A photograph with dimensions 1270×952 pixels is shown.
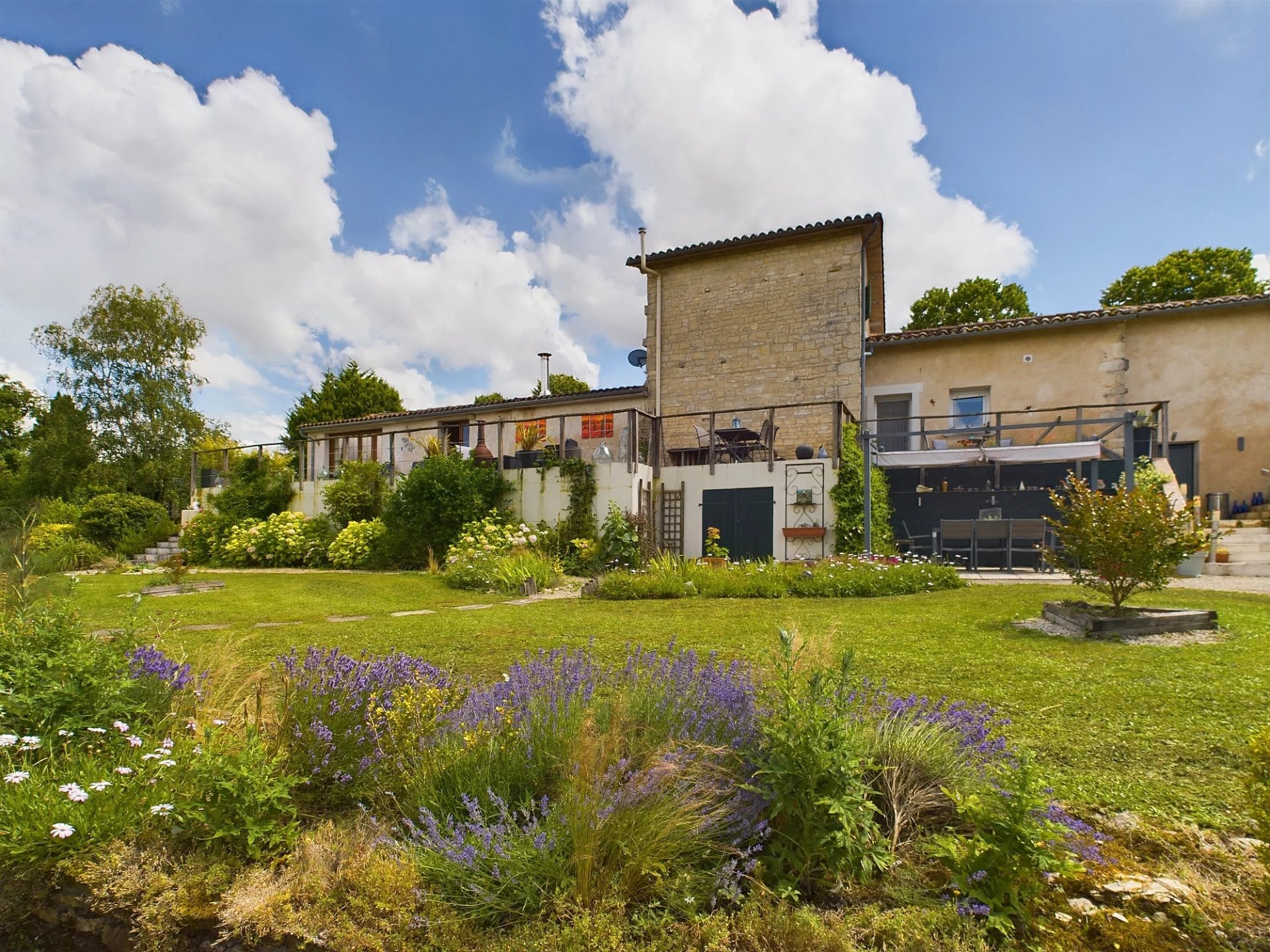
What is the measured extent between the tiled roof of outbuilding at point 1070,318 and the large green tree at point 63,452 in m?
26.8

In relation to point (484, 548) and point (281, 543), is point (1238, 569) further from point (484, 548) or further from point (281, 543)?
point (281, 543)

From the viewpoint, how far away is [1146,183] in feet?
27.2

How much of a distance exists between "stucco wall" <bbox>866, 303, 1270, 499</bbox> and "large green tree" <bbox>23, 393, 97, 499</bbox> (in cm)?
2858

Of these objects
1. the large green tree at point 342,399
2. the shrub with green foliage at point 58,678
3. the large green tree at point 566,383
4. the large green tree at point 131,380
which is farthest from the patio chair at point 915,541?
the large green tree at point 342,399

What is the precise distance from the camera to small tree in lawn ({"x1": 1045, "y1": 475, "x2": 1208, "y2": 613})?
5.51 m

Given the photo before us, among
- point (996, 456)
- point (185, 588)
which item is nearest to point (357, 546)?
point (185, 588)

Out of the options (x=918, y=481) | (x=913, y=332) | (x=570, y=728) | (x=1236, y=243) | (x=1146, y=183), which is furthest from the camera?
(x=1236, y=243)

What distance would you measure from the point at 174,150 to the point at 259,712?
1013cm

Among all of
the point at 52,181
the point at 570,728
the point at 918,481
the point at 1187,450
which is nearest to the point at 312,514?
the point at 52,181

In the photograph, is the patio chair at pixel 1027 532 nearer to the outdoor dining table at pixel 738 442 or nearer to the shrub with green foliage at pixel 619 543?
the outdoor dining table at pixel 738 442

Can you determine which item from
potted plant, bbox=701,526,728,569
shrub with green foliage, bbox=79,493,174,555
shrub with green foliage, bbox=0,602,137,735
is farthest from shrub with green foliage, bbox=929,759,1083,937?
shrub with green foliage, bbox=79,493,174,555

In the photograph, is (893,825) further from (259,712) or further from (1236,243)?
(1236,243)

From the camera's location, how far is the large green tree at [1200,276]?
21.9 metres

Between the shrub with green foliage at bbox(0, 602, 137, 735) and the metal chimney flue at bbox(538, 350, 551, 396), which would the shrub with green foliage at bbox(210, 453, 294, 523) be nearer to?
the metal chimney flue at bbox(538, 350, 551, 396)
